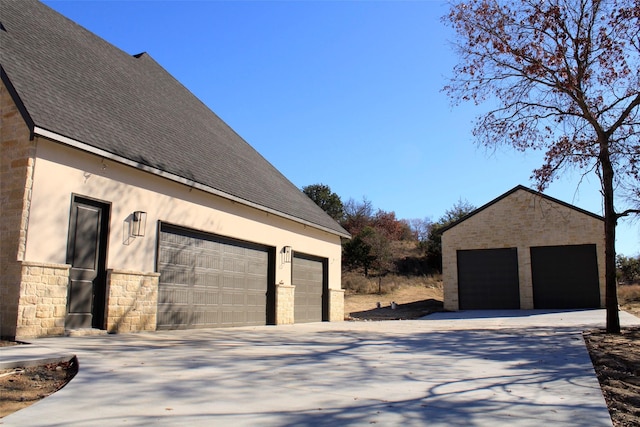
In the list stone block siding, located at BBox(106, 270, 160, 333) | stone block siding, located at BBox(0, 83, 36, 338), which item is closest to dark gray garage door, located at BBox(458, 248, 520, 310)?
stone block siding, located at BBox(106, 270, 160, 333)

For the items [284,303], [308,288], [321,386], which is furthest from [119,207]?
[308,288]

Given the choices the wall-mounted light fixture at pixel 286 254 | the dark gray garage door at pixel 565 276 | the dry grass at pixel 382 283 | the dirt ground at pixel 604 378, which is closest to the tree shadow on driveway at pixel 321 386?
the dirt ground at pixel 604 378

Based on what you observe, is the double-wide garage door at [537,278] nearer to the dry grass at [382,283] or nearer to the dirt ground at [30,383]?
the dry grass at [382,283]

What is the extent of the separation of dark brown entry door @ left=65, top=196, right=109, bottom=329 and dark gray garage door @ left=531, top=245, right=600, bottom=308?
1979cm

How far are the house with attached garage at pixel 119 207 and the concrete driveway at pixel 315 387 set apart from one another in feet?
5.46

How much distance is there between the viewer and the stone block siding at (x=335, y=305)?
62.7 feet

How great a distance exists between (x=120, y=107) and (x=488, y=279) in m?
18.8

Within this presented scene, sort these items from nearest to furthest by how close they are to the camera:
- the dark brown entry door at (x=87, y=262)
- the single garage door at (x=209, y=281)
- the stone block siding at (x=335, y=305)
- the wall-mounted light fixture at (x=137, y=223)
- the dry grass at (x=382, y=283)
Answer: the dark brown entry door at (x=87, y=262), the wall-mounted light fixture at (x=137, y=223), the single garage door at (x=209, y=281), the stone block siding at (x=335, y=305), the dry grass at (x=382, y=283)

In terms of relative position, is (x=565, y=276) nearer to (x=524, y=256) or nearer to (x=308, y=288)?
(x=524, y=256)

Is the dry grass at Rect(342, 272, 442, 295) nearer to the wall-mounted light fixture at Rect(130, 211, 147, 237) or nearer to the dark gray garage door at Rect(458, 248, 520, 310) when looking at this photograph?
the dark gray garage door at Rect(458, 248, 520, 310)

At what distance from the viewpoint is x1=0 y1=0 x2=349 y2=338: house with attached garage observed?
841cm

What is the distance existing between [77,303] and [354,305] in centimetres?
2052

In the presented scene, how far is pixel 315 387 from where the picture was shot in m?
4.88

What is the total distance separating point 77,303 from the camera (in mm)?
9180
